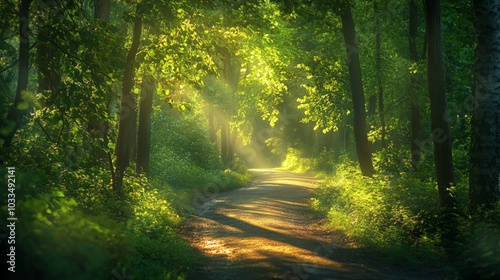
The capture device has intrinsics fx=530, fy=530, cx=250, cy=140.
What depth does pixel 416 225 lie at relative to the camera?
1267cm

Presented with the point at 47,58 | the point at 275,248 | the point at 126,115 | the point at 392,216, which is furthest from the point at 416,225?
the point at 47,58

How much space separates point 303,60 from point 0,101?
1582cm

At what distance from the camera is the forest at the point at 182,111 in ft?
24.9

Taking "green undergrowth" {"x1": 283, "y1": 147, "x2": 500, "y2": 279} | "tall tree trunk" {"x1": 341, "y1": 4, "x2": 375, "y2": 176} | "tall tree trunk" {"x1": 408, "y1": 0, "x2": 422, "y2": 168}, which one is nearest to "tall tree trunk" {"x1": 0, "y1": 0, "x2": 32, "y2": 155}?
"green undergrowth" {"x1": 283, "y1": 147, "x2": 500, "y2": 279}

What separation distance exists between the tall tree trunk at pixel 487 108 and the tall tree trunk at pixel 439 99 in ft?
6.30

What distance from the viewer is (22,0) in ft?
37.3

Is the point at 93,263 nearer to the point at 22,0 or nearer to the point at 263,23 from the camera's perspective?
the point at 22,0

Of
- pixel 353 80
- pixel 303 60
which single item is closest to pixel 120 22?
pixel 303 60

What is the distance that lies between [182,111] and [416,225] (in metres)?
7.15

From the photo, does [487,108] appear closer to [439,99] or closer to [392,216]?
[439,99]

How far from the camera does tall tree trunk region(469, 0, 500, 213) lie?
36.1 ft

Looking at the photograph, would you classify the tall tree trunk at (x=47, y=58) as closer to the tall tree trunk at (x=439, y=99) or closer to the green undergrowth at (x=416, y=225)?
the green undergrowth at (x=416, y=225)

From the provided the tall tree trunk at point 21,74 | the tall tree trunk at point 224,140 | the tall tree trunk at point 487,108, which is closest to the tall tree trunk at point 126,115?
the tall tree trunk at point 21,74

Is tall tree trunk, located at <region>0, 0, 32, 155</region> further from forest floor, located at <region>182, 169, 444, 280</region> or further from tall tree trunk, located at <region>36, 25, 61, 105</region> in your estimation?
forest floor, located at <region>182, 169, 444, 280</region>
